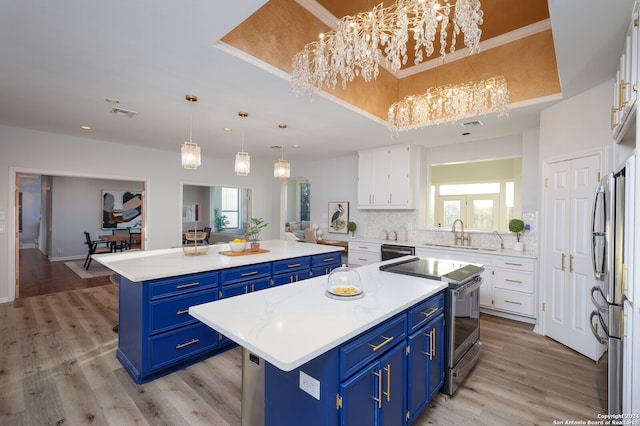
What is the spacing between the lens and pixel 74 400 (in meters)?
2.11

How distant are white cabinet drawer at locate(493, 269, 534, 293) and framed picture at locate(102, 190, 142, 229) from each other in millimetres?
9576

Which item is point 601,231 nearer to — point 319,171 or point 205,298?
point 205,298

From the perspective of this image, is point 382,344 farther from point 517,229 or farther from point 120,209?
point 120,209

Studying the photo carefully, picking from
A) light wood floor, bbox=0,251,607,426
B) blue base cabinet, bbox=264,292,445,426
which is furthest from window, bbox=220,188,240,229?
blue base cabinet, bbox=264,292,445,426

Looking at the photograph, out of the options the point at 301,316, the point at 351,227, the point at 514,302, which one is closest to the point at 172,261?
the point at 301,316

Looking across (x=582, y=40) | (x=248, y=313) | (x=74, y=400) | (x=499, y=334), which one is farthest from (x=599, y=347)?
(x=74, y=400)

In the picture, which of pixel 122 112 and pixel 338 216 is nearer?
pixel 122 112

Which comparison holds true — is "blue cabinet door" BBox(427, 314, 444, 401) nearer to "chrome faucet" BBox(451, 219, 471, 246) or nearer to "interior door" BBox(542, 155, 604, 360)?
"interior door" BBox(542, 155, 604, 360)

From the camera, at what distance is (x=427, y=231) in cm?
509

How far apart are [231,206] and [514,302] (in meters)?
9.25

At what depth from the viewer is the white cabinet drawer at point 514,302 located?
142 inches

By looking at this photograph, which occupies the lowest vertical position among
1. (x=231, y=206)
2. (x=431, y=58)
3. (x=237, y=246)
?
(x=237, y=246)

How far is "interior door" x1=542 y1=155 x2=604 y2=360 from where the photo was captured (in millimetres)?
2779

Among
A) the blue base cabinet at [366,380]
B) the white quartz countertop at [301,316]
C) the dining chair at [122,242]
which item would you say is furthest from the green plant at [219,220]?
the blue base cabinet at [366,380]
